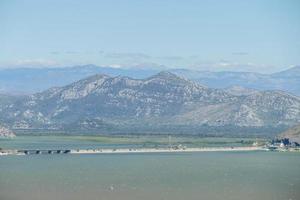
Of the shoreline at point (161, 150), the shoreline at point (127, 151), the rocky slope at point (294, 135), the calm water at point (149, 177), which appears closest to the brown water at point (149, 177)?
the calm water at point (149, 177)

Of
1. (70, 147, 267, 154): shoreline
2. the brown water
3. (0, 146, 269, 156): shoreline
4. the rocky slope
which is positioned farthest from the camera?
the rocky slope

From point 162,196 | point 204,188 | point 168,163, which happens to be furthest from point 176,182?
Answer: point 168,163

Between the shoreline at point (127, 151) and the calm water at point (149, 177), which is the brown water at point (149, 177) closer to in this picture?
the calm water at point (149, 177)

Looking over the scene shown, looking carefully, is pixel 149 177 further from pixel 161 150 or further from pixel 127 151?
pixel 161 150

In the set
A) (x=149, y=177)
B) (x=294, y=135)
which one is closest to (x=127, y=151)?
(x=294, y=135)

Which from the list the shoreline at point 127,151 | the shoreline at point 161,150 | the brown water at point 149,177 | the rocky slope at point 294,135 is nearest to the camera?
the brown water at point 149,177

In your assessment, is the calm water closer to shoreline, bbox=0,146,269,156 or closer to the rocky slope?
shoreline, bbox=0,146,269,156

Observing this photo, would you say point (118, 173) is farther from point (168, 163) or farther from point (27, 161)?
point (27, 161)

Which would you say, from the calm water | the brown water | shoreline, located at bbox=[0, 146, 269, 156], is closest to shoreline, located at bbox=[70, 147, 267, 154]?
shoreline, located at bbox=[0, 146, 269, 156]

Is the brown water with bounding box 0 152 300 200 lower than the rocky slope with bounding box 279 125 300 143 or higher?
lower

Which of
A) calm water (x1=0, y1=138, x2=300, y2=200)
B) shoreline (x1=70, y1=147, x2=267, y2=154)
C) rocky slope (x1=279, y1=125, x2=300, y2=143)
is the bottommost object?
calm water (x1=0, y1=138, x2=300, y2=200)
